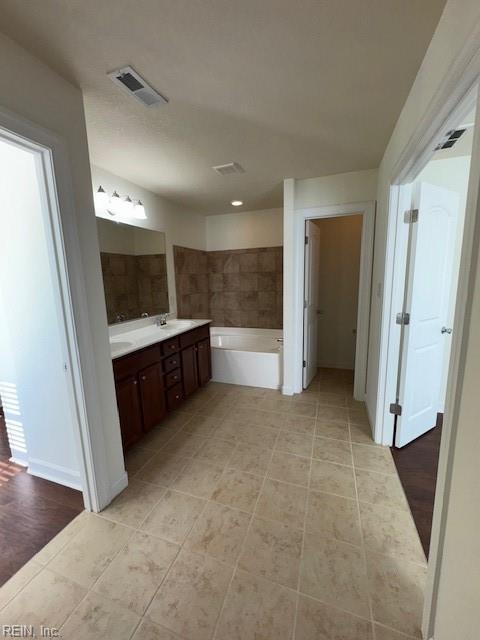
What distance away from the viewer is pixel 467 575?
78 cm

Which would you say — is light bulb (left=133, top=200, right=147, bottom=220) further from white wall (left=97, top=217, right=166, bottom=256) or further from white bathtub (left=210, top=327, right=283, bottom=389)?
white bathtub (left=210, top=327, right=283, bottom=389)

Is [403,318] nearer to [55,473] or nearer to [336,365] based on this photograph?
[336,365]

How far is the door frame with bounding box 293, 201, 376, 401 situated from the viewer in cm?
270

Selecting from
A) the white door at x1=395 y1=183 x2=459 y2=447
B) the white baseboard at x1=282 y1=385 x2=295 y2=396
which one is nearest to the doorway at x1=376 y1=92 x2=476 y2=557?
the white door at x1=395 y1=183 x2=459 y2=447

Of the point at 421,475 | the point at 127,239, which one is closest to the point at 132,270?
the point at 127,239

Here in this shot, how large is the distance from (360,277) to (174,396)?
2253 millimetres

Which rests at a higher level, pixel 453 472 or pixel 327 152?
pixel 327 152

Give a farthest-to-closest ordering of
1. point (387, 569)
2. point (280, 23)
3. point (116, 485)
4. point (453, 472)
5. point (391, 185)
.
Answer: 1. point (391, 185)
2. point (116, 485)
3. point (387, 569)
4. point (280, 23)
5. point (453, 472)

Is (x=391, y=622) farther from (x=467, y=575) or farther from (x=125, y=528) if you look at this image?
(x=125, y=528)

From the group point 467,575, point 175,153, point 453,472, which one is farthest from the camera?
point 175,153

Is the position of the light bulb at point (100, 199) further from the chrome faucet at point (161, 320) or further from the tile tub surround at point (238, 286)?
the tile tub surround at point (238, 286)

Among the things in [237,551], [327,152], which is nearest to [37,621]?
[237,551]

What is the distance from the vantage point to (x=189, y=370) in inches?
117

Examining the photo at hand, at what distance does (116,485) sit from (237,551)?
0.89 meters
